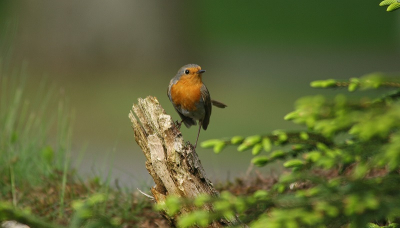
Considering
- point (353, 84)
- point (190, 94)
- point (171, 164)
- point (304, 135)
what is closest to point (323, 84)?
point (353, 84)

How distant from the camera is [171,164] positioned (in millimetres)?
3705

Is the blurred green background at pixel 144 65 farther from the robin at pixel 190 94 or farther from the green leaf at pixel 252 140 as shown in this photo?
the green leaf at pixel 252 140

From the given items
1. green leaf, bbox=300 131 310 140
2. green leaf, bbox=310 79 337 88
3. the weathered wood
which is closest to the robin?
the weathered wood

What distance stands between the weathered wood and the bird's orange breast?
1488 mm

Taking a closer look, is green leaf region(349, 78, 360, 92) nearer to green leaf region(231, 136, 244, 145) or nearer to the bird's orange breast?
green leaf region(231, 136, 244, 145)

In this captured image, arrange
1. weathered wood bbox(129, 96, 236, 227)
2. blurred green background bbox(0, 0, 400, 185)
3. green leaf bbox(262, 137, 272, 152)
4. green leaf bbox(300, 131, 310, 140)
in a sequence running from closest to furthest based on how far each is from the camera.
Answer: green leaf bbox(262, 137, 272, 152) < green leaf bbox(300, 131, 310, 140) < weathered wood bbox(129, 96, 236, 227) < blurred green background bbox(0, 0, 400, 185)

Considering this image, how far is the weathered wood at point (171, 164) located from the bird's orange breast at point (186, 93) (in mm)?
1488

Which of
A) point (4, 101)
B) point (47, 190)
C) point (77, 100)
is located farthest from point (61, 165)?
point (77, 100)

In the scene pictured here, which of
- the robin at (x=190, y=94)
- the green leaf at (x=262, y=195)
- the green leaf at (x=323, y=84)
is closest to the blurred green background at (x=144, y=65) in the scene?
the robin at (x=190, y=94)

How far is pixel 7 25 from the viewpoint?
5.70 metres

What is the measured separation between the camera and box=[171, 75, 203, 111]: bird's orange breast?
17.9 ft

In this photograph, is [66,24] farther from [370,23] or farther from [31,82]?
[370,23]

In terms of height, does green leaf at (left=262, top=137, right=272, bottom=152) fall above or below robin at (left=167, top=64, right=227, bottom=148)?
below

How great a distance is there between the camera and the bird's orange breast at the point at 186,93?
5.45 m
